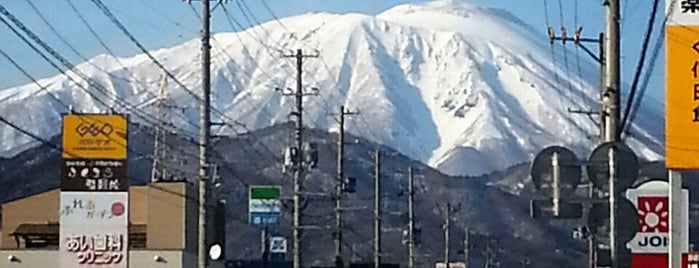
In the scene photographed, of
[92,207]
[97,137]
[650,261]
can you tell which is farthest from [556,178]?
[92,207]

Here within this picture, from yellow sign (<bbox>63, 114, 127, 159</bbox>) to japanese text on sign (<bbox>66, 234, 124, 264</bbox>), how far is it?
4767mm

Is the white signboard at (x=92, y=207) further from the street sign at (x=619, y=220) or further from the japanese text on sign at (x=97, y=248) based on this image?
the street sign at (x=619, y=220)

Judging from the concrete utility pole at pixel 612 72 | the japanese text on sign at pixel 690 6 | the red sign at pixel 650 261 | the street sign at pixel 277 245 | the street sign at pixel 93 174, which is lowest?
the street sign at pixel 277 245

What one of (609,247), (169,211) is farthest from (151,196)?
(609,247)

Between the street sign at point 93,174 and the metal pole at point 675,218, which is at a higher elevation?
the street sign at point 93,174

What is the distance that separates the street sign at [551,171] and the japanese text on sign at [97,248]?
33034mm

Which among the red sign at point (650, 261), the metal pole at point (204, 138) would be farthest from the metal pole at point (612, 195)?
the metal pole at point (204, 138)

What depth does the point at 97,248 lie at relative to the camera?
52594 millimetres

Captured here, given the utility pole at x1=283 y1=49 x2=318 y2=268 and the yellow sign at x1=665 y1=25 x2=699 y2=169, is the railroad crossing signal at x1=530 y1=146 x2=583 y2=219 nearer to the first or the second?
the yellow sign at x1=665 y1=25 x2=699 y2=169

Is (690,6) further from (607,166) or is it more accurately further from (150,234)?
(150,234)

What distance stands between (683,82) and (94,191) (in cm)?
2388

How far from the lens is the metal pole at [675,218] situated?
103 ft

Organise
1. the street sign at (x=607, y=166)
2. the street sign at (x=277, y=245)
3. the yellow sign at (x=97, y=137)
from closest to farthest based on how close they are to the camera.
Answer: the street sign at (x=607, y=166) → the yellow sign at (x=97, y=137) → the street sign at (x=277, y=245)

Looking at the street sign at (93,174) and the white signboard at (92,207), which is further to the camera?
the white signboard at (92,207)
